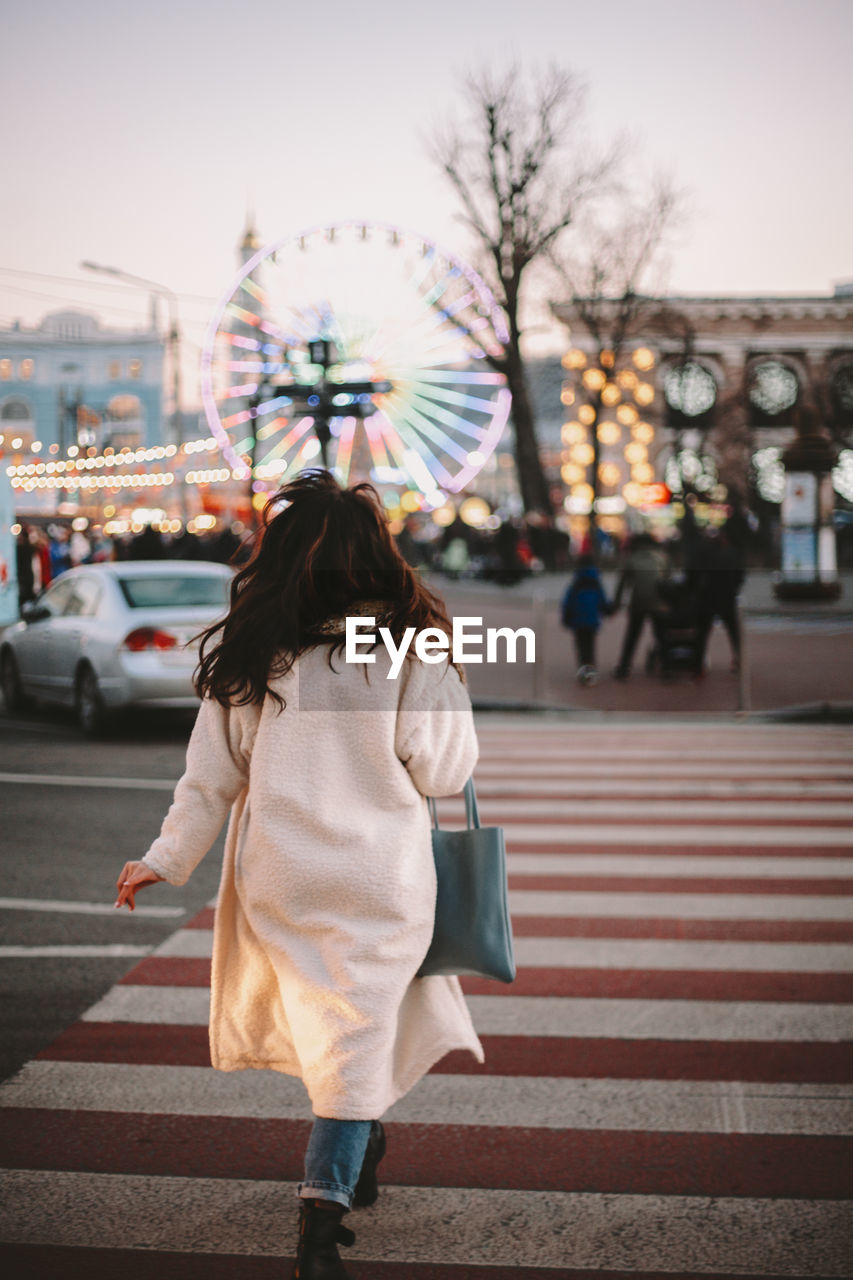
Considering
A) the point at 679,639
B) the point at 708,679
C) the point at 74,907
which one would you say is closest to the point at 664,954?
the point at 74,907

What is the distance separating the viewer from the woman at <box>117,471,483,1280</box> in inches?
117

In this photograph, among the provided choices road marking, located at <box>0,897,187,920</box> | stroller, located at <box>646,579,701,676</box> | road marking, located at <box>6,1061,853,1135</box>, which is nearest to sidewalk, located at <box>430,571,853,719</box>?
stroller, located at <box>646,579,701,676</box>

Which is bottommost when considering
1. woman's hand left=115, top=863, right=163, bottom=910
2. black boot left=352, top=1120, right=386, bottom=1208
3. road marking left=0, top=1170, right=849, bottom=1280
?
road marking left=0, top=1170, right=849, bottom=1280

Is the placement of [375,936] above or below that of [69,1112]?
above

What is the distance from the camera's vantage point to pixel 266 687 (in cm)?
301

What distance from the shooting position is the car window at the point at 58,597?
43.4ft

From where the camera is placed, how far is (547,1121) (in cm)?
407

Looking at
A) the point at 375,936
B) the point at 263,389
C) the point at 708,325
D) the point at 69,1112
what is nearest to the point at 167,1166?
the point at 69,1112

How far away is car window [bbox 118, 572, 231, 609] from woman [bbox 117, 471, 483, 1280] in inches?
362

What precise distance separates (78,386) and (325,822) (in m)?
68.2

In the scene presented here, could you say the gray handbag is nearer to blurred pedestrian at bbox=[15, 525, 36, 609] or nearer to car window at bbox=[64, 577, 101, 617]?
car window at bbox=[64, 577, 101, 617]

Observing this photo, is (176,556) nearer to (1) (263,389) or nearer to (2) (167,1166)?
(1) (263,389)

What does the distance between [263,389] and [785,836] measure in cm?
1667

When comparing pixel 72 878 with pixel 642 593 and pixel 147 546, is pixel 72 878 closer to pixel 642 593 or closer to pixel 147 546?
pixel 642 593
